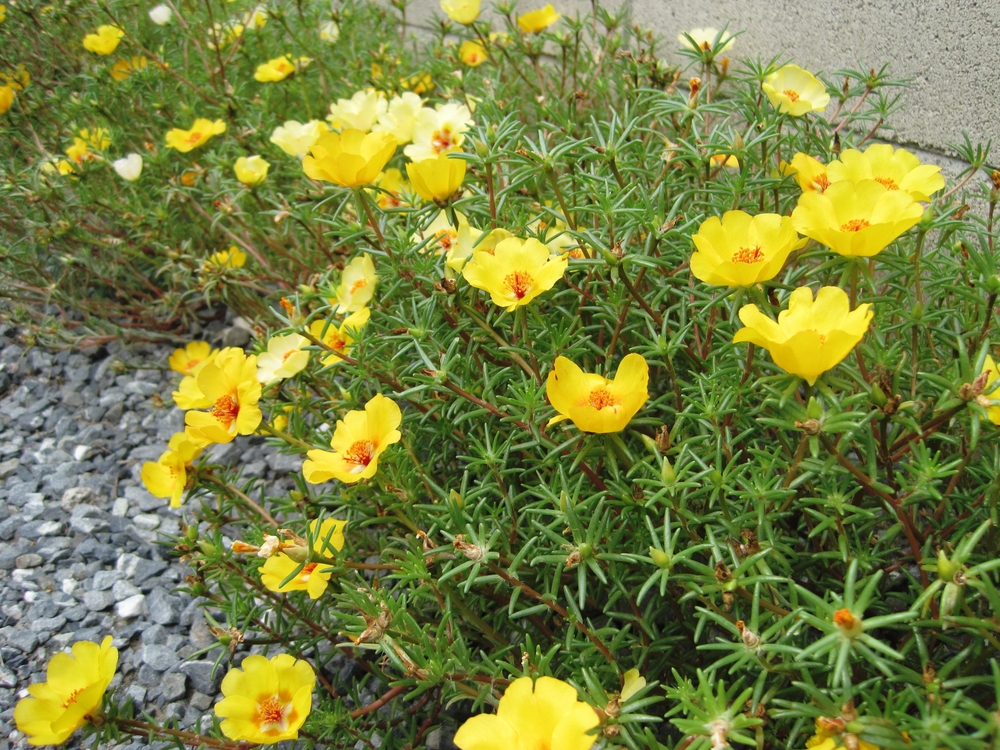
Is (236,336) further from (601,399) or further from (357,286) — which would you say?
(601,399)

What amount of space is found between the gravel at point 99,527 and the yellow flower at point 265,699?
0.40 feet

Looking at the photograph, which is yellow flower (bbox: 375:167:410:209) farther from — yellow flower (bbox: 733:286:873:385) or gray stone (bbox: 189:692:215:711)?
gray stone (bbox: 189:692:215:711)

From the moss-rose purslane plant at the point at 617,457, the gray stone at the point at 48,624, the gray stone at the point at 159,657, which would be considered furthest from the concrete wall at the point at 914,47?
the gray stone at the point at 48,624

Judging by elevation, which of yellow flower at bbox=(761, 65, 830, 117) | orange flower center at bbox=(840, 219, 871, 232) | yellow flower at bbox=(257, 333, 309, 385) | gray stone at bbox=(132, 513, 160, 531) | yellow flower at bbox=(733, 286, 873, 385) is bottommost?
gray stone at bbox=(132, 513, 160, 531)

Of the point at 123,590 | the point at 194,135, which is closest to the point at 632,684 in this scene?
the point at 123,590

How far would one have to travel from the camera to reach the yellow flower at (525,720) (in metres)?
1.01

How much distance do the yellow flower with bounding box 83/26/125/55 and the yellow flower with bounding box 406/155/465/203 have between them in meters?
2.25

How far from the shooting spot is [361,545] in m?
1.75

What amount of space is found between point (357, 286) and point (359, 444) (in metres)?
0.47

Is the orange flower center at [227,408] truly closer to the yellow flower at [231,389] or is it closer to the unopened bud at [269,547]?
the yellow flower at [231,389]

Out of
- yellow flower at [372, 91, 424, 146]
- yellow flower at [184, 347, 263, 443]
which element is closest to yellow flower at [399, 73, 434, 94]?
yellow flower at [372, 91, 424, 146]

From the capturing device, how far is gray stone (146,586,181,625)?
2000 mm

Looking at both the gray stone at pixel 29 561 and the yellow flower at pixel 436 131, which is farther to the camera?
the gray stone at pixel 29 561

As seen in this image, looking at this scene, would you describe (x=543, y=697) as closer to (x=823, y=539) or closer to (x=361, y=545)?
(x=823, y=539)
